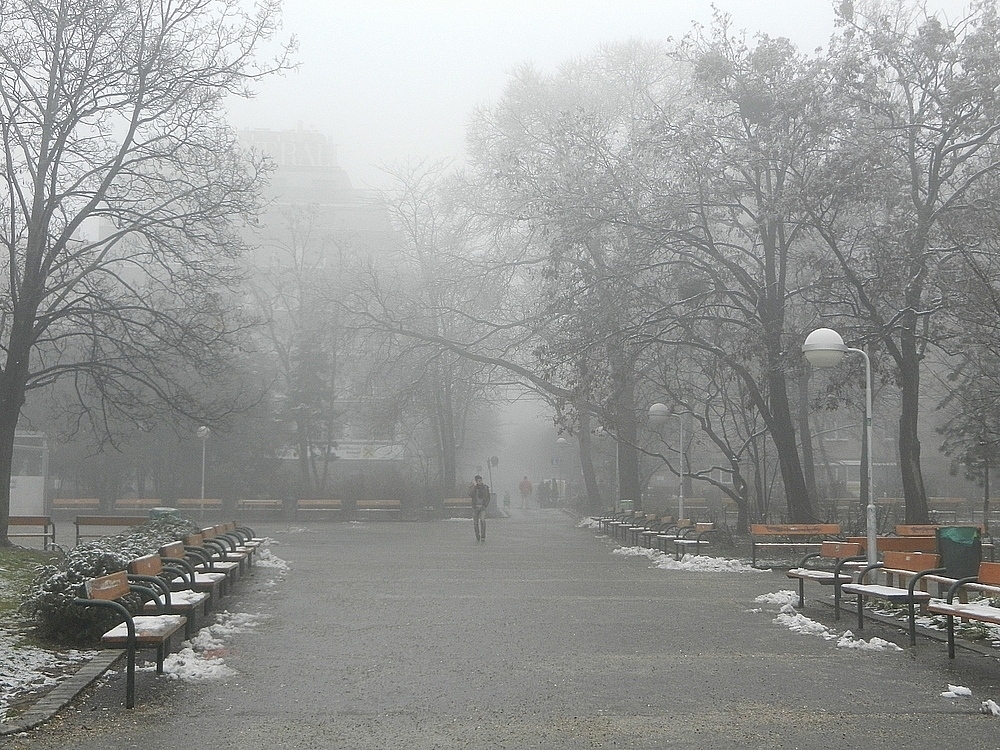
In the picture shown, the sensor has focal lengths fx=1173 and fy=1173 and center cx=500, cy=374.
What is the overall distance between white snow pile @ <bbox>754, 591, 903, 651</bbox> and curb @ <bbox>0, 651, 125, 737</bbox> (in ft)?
20.8

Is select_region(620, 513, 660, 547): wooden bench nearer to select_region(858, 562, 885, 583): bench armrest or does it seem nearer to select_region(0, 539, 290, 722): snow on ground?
select_region(858, 562, 885, 583): bench armrest

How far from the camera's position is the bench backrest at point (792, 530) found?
64.1ft

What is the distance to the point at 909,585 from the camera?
438 inches

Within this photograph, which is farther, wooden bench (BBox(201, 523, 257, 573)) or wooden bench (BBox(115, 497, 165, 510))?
wooden bench (BBox(115, 497, 165, 510))

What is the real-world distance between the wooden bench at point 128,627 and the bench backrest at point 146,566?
2.85 feet

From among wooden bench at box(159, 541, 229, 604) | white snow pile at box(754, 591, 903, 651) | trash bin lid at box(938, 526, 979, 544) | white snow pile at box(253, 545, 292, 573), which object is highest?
trash bin lid at box(938, 526, 979, 544)

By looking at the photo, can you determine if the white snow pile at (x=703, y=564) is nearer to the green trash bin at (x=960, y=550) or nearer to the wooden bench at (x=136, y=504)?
the green trash bin at (x=960, y=550)

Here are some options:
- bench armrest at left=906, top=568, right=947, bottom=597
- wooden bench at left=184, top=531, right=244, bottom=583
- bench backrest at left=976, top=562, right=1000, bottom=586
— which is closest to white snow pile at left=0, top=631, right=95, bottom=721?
wooden bench at left=184, top=531, right=244, bottom=583

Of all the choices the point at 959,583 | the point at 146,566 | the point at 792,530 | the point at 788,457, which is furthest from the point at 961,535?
the point at 788,457

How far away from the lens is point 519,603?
561 inches

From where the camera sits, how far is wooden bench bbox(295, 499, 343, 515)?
45562 mm

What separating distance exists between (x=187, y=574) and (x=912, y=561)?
25.9 ft

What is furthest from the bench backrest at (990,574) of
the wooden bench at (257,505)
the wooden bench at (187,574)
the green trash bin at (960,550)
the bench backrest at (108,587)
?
the wooden bench at (257,505)

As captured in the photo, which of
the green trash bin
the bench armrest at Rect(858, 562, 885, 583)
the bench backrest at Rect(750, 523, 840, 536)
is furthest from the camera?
the bench backrest at Rect(750, 523, 840, 536)
